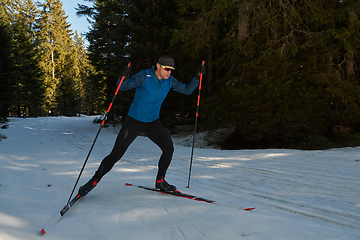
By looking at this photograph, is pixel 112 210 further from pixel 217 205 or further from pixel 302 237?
pixel 302 237

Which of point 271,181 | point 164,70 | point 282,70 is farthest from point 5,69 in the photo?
point 271,181

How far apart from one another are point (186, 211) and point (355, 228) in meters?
2.04

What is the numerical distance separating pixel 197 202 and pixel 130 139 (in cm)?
139

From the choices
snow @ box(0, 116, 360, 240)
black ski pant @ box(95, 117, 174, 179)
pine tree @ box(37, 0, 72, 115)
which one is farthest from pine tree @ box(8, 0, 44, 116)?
black ski pant @ box(95, 117, 174, 179)

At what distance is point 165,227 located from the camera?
9.10ft

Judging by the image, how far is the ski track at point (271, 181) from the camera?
3221 mm

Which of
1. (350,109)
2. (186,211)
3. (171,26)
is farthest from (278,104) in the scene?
(171,26)

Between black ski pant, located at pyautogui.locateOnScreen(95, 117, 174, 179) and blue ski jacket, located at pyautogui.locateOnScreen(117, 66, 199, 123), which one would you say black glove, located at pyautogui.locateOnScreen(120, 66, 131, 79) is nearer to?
blue ski jacket, located at pyautogui.locateOnScreen(117, 66, 199, 123)

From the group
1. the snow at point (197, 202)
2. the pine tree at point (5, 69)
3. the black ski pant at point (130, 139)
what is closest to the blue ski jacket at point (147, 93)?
the black ski pant at point (130, 139)

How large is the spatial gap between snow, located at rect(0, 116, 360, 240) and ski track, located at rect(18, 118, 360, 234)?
15 mm

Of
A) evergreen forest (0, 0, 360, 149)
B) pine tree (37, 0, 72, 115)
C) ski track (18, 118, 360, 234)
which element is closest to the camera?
ski track (18, 118, 360, 234)

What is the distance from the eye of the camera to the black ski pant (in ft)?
12.0

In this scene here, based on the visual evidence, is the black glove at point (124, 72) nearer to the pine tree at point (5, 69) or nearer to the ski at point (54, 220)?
the ski at point (54, 220)

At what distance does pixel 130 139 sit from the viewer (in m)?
3.72
